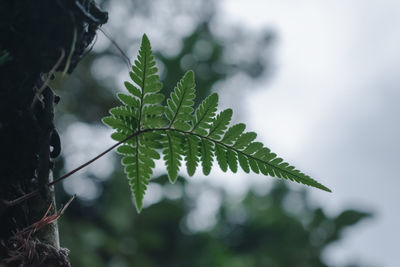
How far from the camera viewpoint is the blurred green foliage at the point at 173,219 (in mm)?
5688

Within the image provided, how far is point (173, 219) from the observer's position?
6523 millimetres

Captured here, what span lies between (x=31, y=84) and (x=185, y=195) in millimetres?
6267

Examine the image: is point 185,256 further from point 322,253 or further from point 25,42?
point 25,42

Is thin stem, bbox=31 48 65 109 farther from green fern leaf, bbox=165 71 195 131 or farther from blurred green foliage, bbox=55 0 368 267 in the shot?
blurred green foliage, bbox=55 0 368 267

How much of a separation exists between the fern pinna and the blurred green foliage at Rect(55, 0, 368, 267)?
4.37m

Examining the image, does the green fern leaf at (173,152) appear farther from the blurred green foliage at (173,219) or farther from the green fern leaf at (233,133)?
the blurred green foliage at (173,219)

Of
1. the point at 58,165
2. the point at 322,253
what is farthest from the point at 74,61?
the point at 322,253

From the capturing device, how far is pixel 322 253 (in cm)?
736

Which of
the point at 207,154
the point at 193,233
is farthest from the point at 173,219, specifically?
→ the point at 207,154

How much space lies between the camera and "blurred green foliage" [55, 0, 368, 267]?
18.7ft

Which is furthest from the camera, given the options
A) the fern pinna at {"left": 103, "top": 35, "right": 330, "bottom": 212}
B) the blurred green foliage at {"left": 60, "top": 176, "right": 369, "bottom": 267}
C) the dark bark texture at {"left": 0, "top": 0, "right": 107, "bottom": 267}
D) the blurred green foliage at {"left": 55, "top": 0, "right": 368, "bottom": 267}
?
the blurred green foliage at {"left": 55, "top": 0, "right": 368, "bottom": 267}

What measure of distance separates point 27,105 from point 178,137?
32 centimetres

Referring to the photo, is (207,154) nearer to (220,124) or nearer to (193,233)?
(220,124)

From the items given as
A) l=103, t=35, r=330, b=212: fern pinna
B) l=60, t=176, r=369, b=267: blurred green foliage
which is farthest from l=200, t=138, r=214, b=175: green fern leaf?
l=60, t=176, r=369, b=267: blurred green foliage
